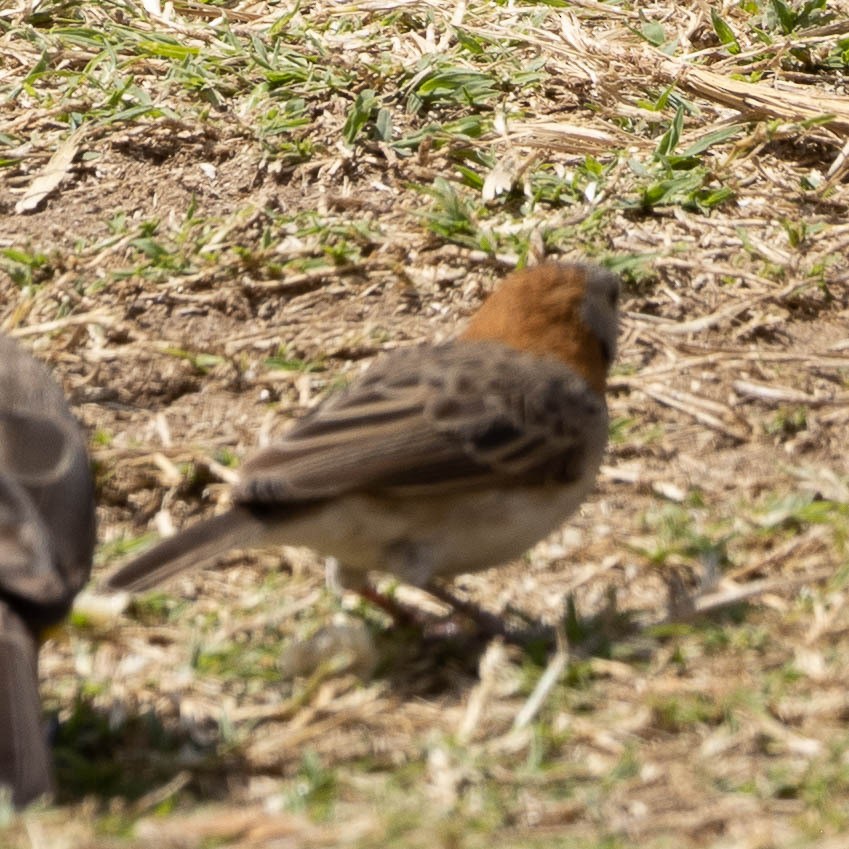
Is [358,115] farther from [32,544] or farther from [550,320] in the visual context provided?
[32,544]

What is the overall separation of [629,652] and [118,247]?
3558 millimetres

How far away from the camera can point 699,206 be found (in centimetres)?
814

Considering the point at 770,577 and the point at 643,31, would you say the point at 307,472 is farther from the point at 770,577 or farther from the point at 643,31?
the point at 643,31

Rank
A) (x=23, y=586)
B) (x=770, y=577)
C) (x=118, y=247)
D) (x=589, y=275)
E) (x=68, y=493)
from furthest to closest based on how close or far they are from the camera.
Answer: (x=118, y=247) → (x=589, y=275) → (x=770, y=577) → (x=68, y=493) → (x=23, y=586)

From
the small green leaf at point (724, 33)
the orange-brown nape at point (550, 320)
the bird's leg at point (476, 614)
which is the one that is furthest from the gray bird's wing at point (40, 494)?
the small green leaf at point (724, 33)

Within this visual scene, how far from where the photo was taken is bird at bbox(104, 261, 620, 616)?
5188 millimetres

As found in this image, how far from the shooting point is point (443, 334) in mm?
7391

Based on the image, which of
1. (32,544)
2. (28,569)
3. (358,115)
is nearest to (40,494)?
(32,544)

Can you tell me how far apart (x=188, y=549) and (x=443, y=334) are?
2.62 metres

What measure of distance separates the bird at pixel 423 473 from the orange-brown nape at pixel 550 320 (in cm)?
4

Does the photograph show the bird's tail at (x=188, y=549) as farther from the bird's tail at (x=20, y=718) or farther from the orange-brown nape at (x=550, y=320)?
the orange-brown nape at (x=550, y=320)

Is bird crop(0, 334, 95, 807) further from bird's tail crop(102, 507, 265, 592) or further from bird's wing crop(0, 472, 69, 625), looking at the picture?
bird's tail crop(102, 507, 265, 592)

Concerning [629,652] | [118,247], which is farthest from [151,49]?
[629,652]

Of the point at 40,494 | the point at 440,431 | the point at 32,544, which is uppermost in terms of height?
the point at 32,544
